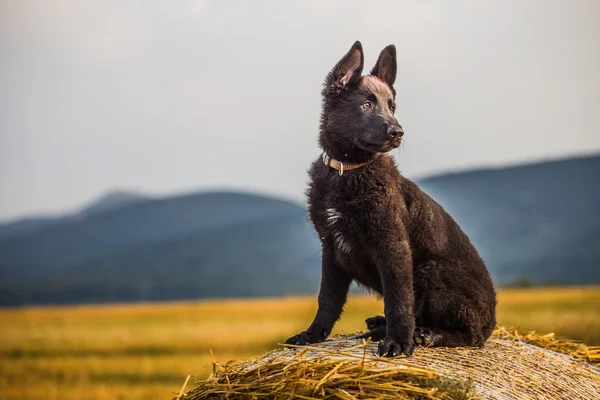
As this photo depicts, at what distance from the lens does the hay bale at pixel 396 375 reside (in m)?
5.06

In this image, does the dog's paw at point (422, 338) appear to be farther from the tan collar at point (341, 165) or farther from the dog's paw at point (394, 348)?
the tan collar at point (341, 165)

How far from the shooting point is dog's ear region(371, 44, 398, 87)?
591cm

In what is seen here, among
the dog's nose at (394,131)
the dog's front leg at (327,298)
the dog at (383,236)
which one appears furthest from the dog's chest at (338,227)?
the dog's nose at (394,131)

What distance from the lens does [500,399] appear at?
211 inches

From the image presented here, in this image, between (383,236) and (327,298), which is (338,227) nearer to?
(383,236)

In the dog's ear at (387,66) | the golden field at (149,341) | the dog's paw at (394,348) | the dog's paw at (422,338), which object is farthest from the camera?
the golden field at (149,341)

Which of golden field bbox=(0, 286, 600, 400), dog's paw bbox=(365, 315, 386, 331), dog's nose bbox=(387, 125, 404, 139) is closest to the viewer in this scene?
dog's nose bbox=(387, 125, 404, 139)

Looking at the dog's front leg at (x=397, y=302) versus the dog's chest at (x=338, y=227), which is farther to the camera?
the dog's chest at (x=338, y=227)

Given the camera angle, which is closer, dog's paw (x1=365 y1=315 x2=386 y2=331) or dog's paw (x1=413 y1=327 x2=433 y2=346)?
dog's paw (x1=413 y1=327 x2=433 y2=346)

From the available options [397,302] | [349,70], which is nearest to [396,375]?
[397,302]

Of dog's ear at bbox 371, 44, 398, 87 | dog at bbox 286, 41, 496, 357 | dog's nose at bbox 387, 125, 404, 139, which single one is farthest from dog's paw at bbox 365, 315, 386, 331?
dog's ear at bbox 371, 44, 398, 87

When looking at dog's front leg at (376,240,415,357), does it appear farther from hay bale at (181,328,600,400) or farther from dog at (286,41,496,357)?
hay bale at (181,328,600,400)

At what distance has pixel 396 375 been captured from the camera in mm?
5141

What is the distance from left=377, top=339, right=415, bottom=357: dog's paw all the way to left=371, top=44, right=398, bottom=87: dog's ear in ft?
6.27
